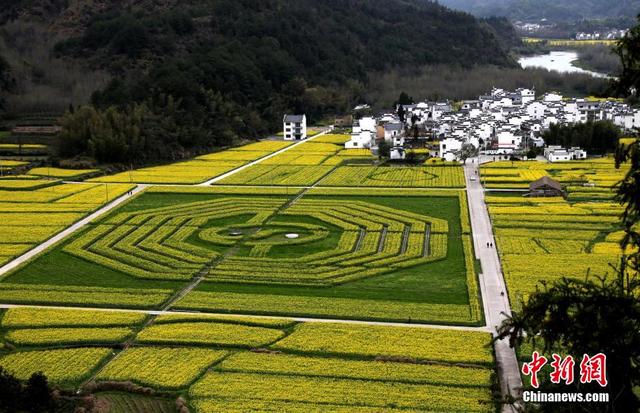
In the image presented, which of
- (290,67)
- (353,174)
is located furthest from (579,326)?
(290,67)

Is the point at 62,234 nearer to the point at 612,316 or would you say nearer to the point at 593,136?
the point at 612,316

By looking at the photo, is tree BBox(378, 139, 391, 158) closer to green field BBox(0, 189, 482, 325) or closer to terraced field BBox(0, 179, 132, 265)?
green field BBox(0, 189, 482, 325)

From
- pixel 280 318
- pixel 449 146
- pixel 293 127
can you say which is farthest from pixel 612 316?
pixel 293 127

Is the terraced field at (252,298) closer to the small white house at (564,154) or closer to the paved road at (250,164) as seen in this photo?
the paved road at (250,164)

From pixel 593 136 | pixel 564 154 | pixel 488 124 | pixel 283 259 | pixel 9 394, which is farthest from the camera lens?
pixel 488 124

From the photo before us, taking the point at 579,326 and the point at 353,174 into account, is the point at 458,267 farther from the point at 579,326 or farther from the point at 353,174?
the point at 353,174

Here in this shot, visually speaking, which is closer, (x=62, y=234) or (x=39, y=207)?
(x=62, y=234)
